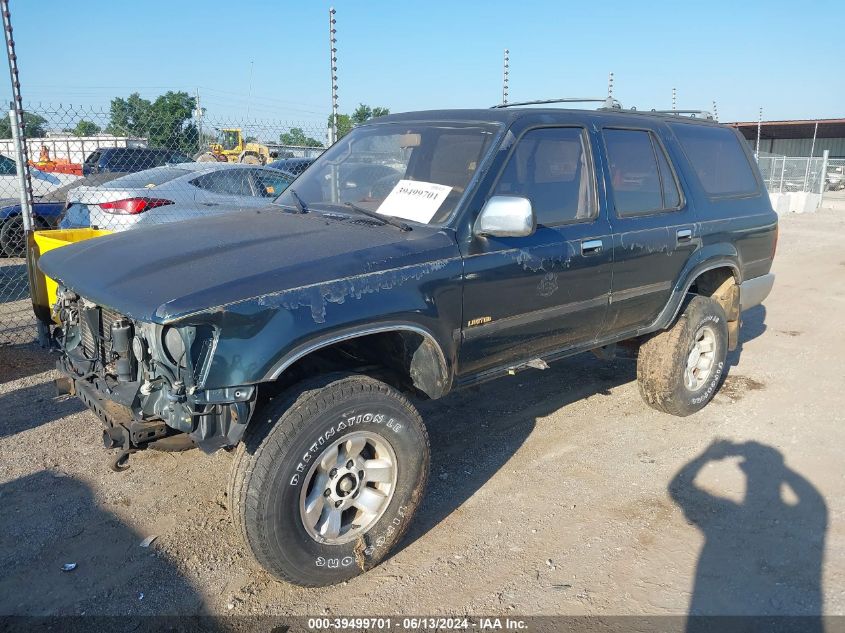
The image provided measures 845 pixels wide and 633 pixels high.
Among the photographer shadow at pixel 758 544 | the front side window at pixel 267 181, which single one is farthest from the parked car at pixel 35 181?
the photographer shadow at pixel 758 544

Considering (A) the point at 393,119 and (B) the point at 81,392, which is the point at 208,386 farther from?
(A) the point at 393,119

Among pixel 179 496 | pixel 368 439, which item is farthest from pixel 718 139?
pixel 179 496

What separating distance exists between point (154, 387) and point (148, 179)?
6634 mm

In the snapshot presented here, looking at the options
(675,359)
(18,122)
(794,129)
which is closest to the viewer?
(675,359)

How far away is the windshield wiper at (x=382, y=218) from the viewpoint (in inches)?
136

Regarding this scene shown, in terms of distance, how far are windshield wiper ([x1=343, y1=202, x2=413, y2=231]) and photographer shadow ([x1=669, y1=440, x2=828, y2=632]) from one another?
2.24m

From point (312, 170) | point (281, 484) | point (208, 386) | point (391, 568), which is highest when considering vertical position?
point (312, 170)

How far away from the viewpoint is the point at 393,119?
442 cm

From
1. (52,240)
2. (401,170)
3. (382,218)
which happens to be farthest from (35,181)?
(382,218)

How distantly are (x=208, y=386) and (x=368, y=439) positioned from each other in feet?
2.75

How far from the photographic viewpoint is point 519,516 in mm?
3744

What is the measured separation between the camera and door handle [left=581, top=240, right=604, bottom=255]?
3936 mm

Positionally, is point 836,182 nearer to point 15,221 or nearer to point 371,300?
point 15,221

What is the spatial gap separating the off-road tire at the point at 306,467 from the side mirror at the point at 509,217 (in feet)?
3.13
